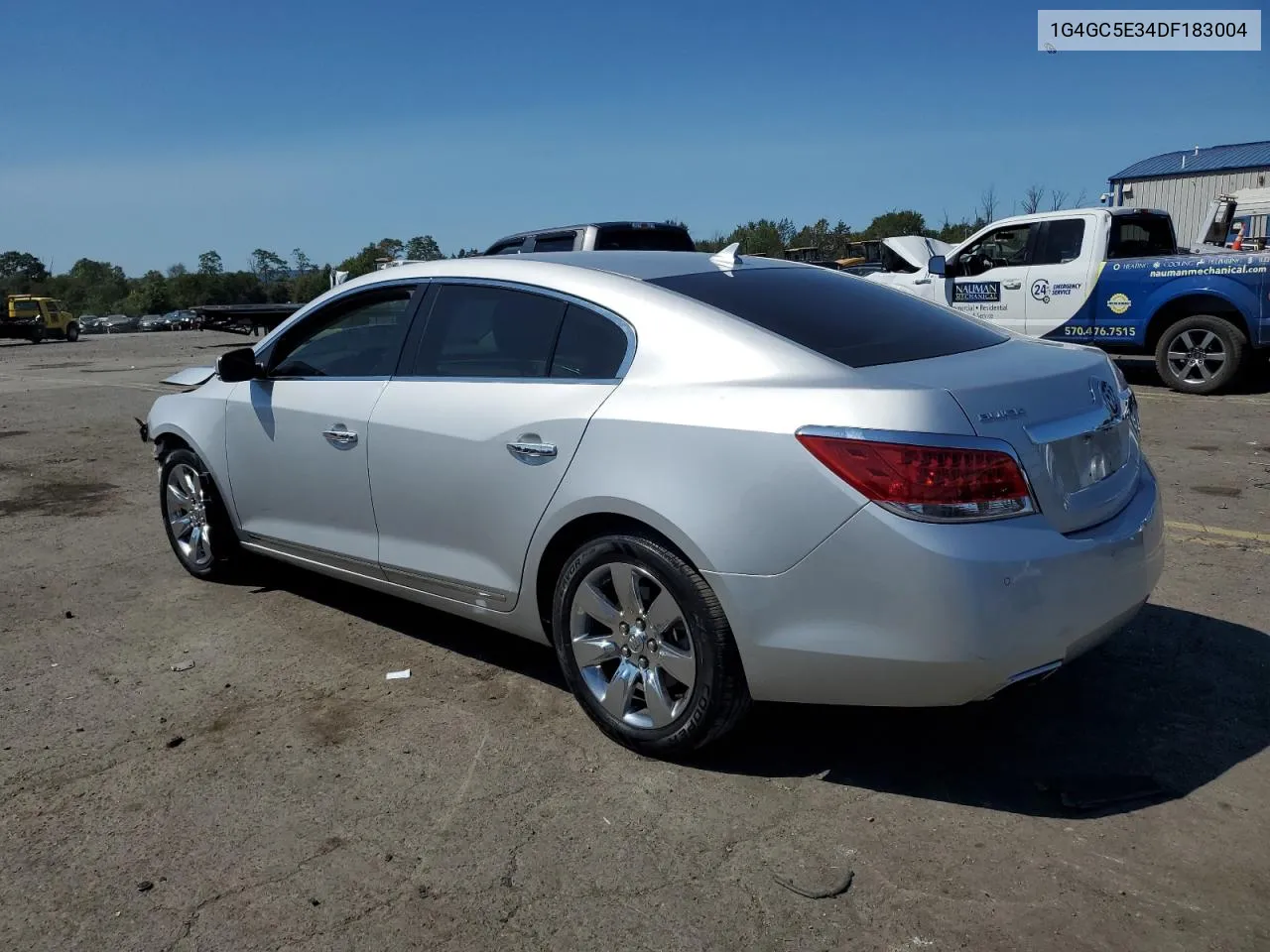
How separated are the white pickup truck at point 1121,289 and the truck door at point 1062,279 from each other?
0.04 ft

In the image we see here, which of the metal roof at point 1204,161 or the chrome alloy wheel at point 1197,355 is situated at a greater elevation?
the metal roof at point 1204,161

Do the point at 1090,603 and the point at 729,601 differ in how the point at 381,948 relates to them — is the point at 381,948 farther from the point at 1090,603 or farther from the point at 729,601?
the point at 1090,603

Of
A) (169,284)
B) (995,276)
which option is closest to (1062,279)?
(995,276)

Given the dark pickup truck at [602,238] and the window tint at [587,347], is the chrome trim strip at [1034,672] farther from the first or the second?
→ the dark pickup truck at [602,238]

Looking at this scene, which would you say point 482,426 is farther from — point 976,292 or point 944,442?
point 976,292

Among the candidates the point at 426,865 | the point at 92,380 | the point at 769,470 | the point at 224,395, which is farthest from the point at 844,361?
the point at 92,380

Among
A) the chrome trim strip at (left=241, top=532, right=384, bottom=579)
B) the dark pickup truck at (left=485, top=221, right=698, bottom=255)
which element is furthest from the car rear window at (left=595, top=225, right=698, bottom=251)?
the chrome trim strip at (left=241, top=532, right=384, bottom=579)

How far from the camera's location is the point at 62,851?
3.08 meters

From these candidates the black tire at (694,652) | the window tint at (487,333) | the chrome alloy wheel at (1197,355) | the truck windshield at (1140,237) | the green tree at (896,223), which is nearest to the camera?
the black tire at (694,652)

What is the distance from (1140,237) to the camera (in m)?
12.3

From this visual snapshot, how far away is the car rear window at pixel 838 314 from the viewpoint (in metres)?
3.45

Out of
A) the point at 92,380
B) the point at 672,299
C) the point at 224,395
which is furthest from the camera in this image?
the point at 92,380

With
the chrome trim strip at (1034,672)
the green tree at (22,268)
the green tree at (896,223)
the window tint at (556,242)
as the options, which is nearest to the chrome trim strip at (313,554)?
the chrome trim strip at (1034,672)

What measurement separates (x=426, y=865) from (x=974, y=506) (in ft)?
5.82
